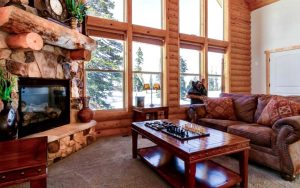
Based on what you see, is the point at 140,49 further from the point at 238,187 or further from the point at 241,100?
the point at 238,187

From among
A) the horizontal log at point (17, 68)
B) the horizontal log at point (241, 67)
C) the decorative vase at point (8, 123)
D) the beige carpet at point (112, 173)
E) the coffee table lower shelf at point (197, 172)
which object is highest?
the horizontal log at point (241, 67)

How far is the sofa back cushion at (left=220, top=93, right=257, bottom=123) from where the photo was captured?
3.39 metres

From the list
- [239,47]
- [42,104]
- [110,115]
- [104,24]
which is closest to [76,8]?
[104,24]

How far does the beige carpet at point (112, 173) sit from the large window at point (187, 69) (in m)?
2.60

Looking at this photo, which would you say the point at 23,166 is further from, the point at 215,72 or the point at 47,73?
the point at 215,72

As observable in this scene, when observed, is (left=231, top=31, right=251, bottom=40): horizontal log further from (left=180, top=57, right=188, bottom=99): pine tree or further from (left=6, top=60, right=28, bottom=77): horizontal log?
(left=6, top=60, right=28, bottom=77): horizontal log

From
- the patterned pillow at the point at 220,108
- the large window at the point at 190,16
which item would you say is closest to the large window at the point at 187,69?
the large window at the point at 190,16

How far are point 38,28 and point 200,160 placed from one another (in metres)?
2.35

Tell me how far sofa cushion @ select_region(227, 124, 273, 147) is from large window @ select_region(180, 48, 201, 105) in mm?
2439

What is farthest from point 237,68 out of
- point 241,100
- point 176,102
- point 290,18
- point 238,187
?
point 238,187

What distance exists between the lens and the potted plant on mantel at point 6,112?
7.25 ft

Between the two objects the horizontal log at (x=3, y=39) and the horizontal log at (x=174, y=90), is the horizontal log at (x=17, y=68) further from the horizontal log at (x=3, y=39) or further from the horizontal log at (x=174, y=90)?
the horizontal log at (x=174, y=90)

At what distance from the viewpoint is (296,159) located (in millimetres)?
2275

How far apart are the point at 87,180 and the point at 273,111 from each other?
8.67 ft
